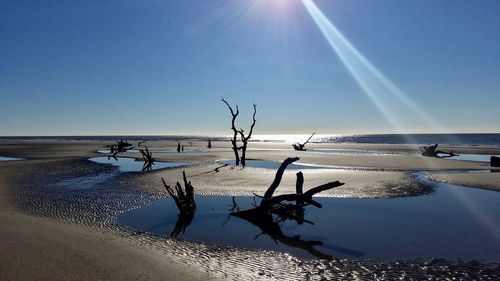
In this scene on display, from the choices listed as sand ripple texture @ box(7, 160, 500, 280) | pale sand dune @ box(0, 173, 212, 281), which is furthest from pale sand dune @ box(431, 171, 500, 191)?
pale sand dune @ box(0, 173, 212, 281)

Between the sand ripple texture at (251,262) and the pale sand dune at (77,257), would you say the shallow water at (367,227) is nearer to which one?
the sand ripple texture at (251,262)

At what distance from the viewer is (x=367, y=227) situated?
36.9 feet

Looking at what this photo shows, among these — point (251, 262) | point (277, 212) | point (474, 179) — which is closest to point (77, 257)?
point (251, 262)

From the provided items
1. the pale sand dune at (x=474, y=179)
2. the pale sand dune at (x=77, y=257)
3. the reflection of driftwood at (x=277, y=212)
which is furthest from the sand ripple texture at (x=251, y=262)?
the pale sand dune at (x=474, y=179)

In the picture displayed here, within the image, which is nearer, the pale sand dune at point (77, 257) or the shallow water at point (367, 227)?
the pale sand dune at point (77, 257)

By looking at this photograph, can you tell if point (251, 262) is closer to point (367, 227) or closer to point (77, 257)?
point (77, 257)

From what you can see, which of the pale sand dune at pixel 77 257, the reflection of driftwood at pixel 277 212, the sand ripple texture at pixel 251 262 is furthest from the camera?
the reflection of driftwood at pixel 277 212

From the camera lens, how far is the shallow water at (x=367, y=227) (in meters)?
9.09

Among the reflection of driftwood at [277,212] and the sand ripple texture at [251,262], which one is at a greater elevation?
the reflection of driftwood at [277,212]

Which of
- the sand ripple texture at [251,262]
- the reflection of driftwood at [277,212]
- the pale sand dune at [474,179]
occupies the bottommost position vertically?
the sand ripple texture at [251,262]

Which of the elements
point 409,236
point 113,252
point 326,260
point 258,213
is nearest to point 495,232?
point 409,236

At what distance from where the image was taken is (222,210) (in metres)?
13.6

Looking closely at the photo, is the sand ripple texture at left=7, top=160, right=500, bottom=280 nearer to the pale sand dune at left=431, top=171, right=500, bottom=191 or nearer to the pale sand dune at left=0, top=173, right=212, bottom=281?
the pale sand dune at left=0, top=173, right=212, bottom=281

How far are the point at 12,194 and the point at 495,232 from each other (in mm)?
17855
